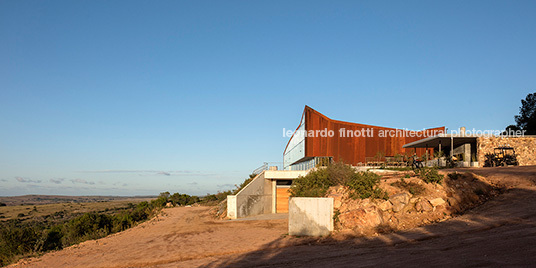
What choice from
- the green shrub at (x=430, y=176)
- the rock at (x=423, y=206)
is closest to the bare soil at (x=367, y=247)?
the rock at (x=423, y=206)

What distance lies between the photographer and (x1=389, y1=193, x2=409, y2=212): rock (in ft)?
55.8

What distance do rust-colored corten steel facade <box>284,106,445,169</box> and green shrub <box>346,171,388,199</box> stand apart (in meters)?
24.1

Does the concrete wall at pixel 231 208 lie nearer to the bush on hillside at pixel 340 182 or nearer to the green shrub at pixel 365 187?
the bush on hillside at pixel 340 182

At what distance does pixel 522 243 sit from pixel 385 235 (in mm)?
5298

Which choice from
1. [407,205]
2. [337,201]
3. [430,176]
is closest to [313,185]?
[337,201]

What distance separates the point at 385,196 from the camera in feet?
57.5

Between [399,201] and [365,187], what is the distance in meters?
1.70

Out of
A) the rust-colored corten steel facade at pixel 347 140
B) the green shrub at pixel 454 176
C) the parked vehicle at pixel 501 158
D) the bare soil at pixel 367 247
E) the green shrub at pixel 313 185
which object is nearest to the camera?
the bare soil at pixel 367 247

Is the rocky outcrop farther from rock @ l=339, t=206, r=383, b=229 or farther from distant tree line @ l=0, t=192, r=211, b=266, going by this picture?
distant tree line @ l=0, t=192, r=211, b=266

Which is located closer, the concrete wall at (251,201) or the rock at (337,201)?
the rock at (337,201)

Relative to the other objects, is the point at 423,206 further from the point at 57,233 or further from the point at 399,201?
the point at 57,233

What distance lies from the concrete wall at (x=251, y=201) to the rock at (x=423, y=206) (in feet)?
50.0

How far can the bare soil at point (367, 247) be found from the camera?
33.2ft

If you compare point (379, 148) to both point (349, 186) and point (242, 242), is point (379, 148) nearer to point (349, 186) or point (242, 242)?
point (349, 186)
